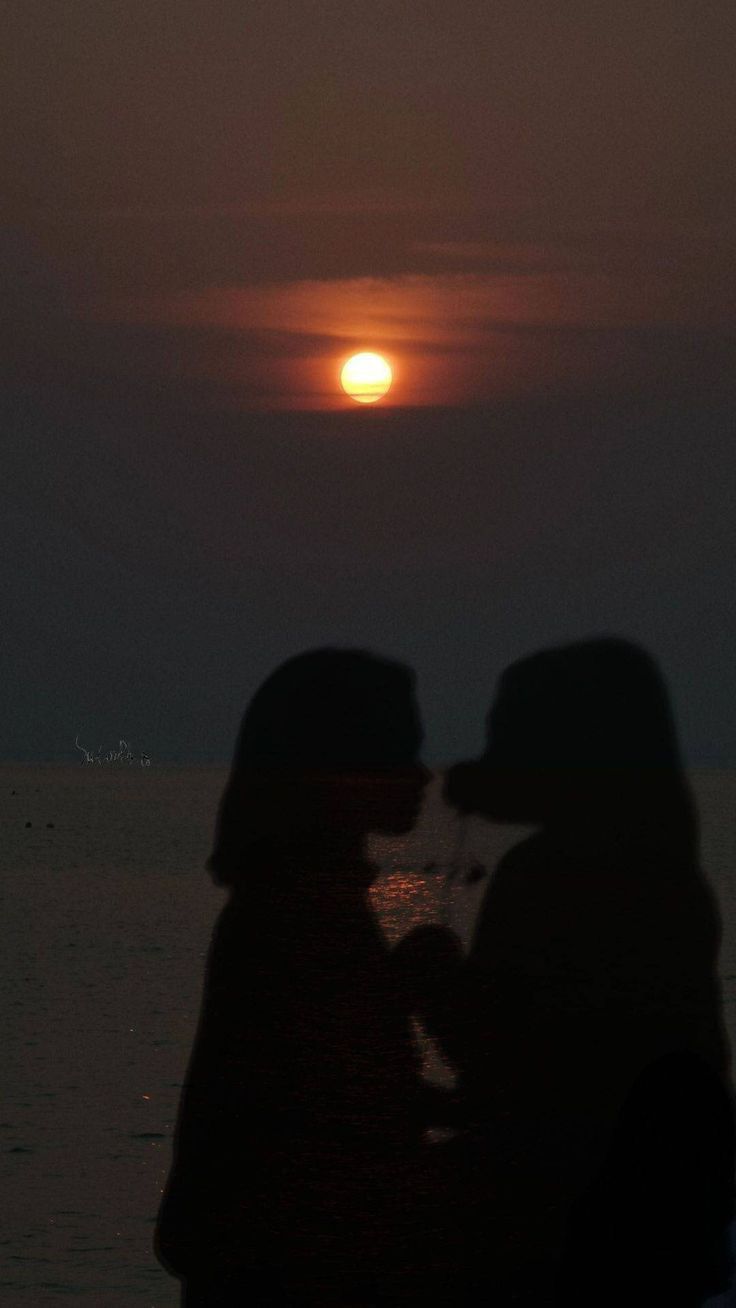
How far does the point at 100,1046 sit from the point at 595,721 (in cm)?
3268

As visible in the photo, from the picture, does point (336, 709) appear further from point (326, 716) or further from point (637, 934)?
point (637, 934)

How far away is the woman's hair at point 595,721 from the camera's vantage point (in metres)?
6.30

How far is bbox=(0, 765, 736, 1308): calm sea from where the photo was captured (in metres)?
19.5

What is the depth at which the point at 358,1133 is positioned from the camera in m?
26.6

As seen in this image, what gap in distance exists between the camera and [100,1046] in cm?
3725

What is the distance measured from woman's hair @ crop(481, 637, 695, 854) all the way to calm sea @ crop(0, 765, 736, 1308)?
52 cm

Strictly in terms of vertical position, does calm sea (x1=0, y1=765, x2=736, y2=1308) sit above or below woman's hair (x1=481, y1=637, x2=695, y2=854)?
below

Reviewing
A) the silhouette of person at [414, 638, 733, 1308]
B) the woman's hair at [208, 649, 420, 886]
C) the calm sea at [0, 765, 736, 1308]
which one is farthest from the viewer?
the calm sea at [0, 765, 736, 1308]

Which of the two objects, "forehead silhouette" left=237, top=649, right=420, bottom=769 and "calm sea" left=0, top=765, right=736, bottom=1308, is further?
"calm sea" left=0, top=765, right=736, bottom=1308

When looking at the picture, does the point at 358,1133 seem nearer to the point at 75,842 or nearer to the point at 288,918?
the point at 288,918

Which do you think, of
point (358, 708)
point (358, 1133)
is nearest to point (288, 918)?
point (358, 708)

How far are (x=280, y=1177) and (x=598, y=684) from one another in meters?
17.9

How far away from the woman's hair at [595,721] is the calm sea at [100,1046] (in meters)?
0.52

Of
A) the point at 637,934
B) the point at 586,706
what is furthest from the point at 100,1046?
the point at 586,706
